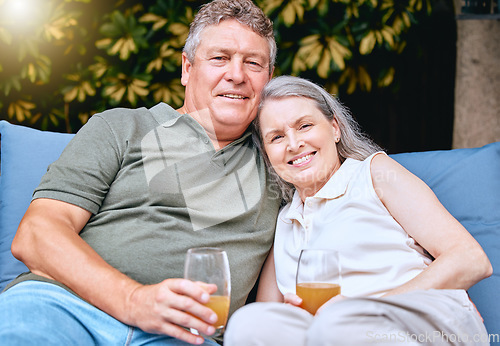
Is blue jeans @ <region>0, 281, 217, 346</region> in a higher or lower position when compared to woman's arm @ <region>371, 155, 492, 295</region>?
lower

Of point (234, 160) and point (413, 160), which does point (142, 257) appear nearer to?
point (234, 160)

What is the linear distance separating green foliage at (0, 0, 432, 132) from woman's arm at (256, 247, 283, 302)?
1.41 m

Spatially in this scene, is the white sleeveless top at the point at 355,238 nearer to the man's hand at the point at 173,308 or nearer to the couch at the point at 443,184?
the couch at the point at 443,184

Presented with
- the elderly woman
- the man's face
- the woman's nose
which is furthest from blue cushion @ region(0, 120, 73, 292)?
the woman's nose

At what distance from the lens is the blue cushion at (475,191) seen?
159 cm

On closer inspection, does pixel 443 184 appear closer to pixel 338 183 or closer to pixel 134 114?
pixel 338 183

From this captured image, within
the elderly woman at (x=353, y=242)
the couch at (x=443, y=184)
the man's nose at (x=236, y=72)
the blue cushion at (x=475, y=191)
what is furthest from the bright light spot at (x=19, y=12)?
the blue cushion at (x=475, y=191)

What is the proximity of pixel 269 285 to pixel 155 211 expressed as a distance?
501 millimetres

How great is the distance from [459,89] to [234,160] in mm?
1805

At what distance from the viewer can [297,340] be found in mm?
1049

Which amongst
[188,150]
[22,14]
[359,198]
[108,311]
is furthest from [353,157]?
[22,14]

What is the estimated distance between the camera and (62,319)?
1271 mm

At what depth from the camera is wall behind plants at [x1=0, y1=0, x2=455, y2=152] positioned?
9.04ft

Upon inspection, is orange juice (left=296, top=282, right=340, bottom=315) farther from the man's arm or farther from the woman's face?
the woman's face
